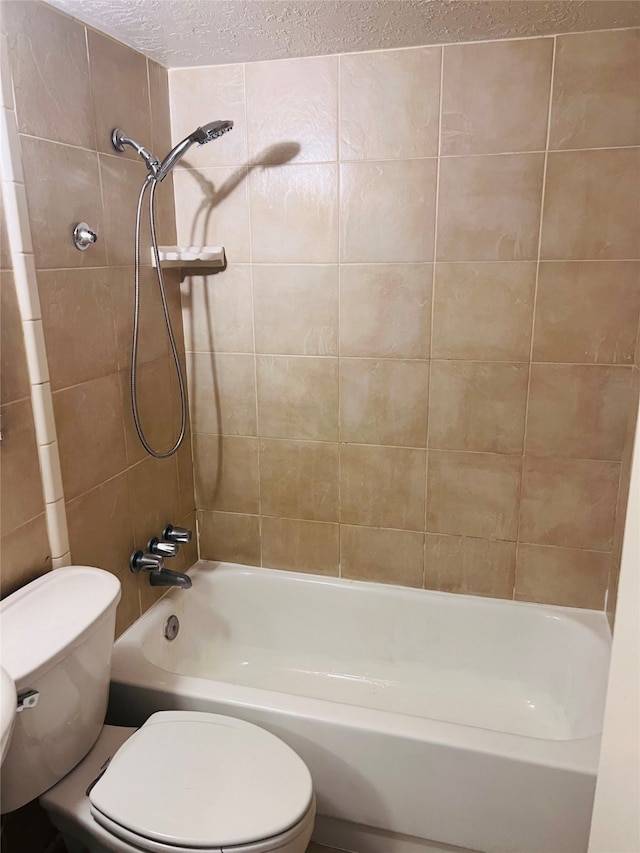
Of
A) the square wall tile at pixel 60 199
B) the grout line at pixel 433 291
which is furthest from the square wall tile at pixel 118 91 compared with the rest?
the grout line at pixel 433 291

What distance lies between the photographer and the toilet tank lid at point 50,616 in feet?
3.82

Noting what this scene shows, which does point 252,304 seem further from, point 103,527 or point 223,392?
point 103,527

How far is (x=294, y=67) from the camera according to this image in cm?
177

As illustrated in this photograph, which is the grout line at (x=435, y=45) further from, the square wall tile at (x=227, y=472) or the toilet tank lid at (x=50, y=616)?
the toilet tank lid at (x=50, y=616)

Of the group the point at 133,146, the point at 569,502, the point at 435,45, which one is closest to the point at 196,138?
the point at 133,146

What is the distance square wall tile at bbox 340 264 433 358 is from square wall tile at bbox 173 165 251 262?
369 millimetres

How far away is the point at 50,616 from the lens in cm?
130

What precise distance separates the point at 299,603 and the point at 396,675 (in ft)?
1.35

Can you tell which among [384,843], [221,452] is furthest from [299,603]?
[384,843]

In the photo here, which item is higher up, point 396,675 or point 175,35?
point 175,35

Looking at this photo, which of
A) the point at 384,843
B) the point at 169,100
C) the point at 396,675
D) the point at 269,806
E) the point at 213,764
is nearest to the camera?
the point at 269,806

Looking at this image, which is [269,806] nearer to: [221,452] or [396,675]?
[396,675]

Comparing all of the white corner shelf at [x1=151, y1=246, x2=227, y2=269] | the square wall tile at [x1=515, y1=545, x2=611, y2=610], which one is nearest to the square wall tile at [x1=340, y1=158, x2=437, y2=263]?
the white corner shelf at [x1=151, y1=246, x2=227, y2=269]

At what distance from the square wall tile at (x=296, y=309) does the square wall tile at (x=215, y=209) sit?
0.12 meters
